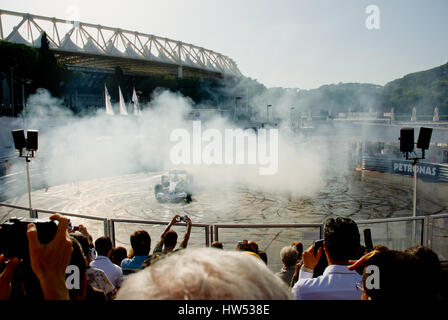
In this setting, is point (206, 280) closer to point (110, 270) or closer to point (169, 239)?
point (110, 270)

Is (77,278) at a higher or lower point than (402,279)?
lower

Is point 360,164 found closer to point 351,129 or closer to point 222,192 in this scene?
point 222,192

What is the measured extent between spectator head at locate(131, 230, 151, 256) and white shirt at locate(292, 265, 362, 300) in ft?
5.69

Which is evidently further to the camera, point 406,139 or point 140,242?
point 406,139

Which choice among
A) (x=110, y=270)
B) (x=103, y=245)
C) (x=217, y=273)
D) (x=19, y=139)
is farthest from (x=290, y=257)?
(x=19, y=139)

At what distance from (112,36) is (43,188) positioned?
99.3m

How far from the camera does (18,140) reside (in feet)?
33.1

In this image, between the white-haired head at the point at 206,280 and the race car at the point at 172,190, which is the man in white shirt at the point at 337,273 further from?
the race car at the point at 172,190

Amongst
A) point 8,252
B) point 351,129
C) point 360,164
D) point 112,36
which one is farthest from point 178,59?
point 8,252
